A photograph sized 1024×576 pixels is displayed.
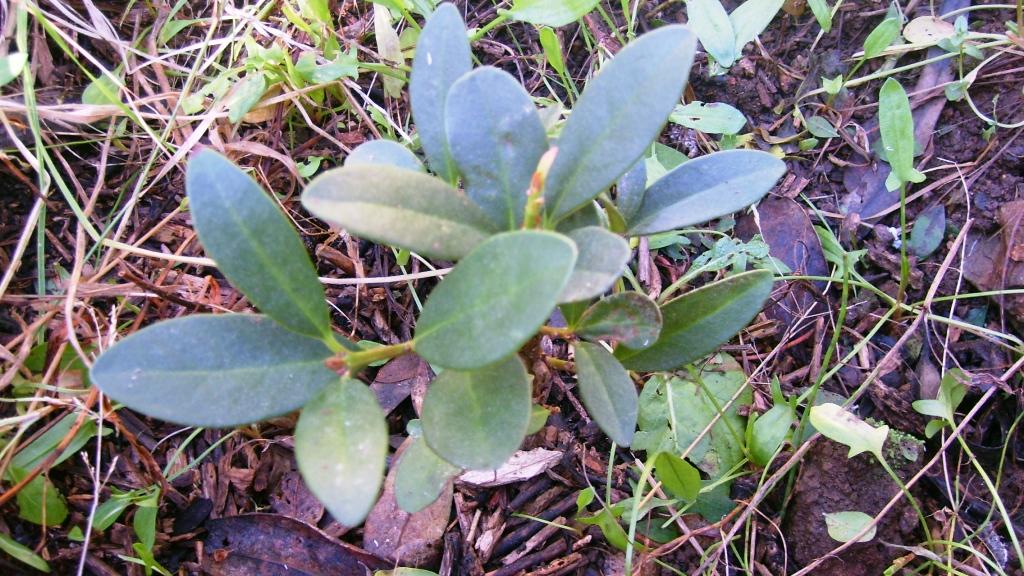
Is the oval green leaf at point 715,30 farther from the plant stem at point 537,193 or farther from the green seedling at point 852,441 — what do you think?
the plant stem at point 537,193

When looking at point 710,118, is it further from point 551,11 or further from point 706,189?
point 706,189

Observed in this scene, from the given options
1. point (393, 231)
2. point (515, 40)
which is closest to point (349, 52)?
point (515, 40)

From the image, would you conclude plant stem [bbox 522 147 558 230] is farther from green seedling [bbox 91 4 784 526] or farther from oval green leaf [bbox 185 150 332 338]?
oval green leaf [bbox 185 150 332 338]

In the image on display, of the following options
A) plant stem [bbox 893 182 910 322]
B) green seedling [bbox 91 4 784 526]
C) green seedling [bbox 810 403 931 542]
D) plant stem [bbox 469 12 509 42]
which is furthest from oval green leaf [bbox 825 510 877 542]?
plant stem [bbox 469 12 509 42]

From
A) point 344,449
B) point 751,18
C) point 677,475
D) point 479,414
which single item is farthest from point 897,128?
point 344,449

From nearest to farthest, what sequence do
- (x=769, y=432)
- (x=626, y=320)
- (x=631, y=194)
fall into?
(x=626, y=320)
(x=631, y=194)
(x=769, y=432)
